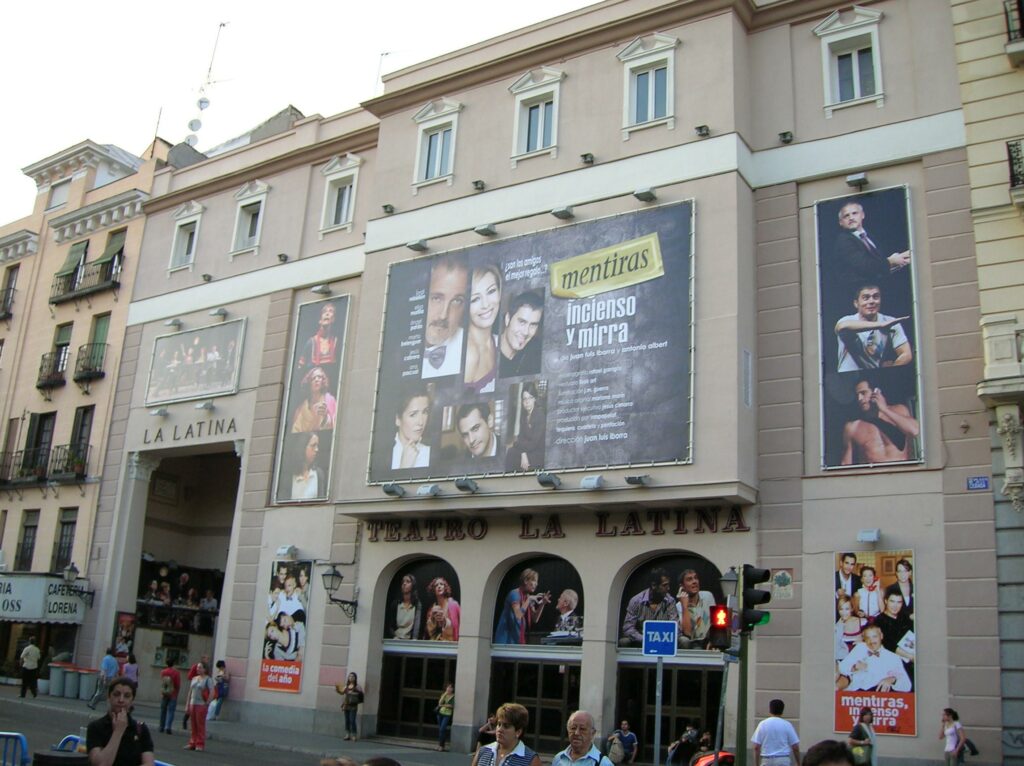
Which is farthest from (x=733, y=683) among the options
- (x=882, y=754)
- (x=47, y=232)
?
(x=47, y=232)

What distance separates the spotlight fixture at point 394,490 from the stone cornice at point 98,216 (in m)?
17.0

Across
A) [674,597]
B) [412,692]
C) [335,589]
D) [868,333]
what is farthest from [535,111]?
[412,692]

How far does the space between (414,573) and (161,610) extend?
1148 cm

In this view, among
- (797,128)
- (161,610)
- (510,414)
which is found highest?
(797,128)

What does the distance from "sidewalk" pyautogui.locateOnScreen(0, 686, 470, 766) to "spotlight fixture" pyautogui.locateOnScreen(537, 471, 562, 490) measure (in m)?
6.03

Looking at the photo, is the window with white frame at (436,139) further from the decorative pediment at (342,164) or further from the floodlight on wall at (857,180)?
the floodlight on wall at (857,180)

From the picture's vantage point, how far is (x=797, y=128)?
2338cm

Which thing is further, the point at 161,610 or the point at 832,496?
the point at 161,610

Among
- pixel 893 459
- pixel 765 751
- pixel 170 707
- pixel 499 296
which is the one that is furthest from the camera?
pixel 499 296

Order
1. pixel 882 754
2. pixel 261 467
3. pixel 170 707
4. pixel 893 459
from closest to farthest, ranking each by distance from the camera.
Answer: pixel 882 754, pixel 893 459, pixel 170 707, pixel 261 467

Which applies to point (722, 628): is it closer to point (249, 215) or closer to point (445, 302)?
point (445, 302)

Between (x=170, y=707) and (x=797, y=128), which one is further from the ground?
(x=797, y=128)

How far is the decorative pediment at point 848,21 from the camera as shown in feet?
75.0

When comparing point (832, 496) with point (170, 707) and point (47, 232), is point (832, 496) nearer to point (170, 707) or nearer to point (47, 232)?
point (170, 707)
